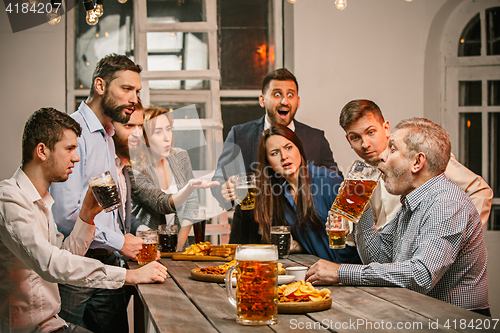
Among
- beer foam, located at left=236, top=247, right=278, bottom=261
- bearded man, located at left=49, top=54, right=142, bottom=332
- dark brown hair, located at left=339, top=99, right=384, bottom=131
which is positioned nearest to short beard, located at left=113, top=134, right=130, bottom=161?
bearded man, located at left=49, top=54, right=142, bottom=332

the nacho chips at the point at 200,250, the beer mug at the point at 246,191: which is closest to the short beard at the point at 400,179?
the beer mug at the point at 246,191

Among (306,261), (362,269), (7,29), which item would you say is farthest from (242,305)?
(7,29)

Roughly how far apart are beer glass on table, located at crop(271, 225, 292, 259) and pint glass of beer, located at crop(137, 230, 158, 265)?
63 cm

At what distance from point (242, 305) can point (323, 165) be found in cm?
270

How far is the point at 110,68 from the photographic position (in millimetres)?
3211

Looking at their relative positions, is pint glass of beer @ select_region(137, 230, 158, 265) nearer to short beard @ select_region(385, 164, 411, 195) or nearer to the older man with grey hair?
the older man with grey hair

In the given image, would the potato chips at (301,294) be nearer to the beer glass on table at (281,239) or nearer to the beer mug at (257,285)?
the beer mug at (257,285)

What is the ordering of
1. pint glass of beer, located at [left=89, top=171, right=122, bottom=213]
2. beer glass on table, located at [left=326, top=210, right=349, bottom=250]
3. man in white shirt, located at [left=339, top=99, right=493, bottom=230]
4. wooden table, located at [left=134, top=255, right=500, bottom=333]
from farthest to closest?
man in white shirt, located at [left=339, top=99, right=493, bottom=230], beer glass on table, located at [left=326, top=210, right=349, bottom=250], pint glass of beer, located at [left=89, top=171, right=122, bottom=213], wooden table, located at [left=134, top=255, right=500, bottom=333]

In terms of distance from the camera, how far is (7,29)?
3.67m

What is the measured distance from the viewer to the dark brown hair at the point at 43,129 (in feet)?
6.64

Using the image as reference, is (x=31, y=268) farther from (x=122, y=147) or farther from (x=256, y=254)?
(x=122, y=147)

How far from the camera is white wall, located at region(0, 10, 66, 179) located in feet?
12.0

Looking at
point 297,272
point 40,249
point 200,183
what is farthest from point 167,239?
point 297,272

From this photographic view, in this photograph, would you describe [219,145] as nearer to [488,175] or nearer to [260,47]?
[260,47]
